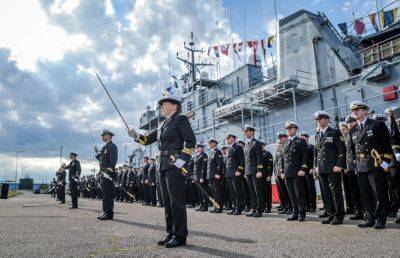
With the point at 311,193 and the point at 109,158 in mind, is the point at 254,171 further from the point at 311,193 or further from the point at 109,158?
the point at 109,158

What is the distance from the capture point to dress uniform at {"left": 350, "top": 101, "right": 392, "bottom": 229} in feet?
15.9

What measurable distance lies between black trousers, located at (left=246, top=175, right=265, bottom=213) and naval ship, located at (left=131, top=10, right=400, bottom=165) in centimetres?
560

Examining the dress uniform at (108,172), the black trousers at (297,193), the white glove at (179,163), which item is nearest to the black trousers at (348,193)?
the black trousers at (297,193)

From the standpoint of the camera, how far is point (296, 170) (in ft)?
21.4

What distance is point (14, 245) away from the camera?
3.96 meters

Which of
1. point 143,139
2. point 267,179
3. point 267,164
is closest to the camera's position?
point 143,139

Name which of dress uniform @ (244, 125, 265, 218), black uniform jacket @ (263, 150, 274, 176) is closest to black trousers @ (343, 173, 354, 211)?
dress uniform @ (244, 125, 265, 218)

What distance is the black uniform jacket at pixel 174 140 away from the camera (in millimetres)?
4168

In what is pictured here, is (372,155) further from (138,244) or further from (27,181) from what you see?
(27,181)

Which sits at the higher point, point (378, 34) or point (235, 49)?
point (235, 49)

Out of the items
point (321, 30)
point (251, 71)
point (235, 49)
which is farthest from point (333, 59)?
point (235, 49)

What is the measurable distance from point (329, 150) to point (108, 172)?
14.4ft

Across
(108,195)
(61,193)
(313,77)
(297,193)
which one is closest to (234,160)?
(297,193)

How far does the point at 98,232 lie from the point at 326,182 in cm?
385
